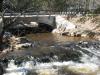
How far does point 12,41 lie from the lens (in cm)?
2861

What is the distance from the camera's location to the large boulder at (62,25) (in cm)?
3775

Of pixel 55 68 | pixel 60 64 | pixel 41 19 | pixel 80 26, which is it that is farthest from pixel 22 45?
pixel 41 19

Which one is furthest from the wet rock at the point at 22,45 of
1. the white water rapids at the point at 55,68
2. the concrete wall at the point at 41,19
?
the concrete wall at the point at 41,19

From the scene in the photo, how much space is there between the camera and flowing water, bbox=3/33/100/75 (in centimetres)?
2097

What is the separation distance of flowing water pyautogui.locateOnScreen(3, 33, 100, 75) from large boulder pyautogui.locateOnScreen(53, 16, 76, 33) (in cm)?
852

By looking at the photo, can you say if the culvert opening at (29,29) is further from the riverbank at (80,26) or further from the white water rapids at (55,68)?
the white water rapids at (55,68)

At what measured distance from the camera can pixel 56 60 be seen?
2372 centimetres

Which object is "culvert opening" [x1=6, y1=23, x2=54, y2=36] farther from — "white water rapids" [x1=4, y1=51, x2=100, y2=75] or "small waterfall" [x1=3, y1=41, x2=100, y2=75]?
"white water rapids" [x1=4, y1=51, x2=100, y2=75]

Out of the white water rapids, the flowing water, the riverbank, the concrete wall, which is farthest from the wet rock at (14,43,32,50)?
the concrete wall

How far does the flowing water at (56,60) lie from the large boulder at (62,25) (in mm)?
8518

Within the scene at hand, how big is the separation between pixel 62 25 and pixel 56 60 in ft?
51.7

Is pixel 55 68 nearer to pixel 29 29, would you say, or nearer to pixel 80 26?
pixel 80 26

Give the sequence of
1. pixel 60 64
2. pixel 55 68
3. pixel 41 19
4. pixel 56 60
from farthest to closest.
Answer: pixel 41 19 < pixel 56 60 < pixel 60 64 < pixel 55 68

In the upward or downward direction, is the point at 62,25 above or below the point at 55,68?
below
